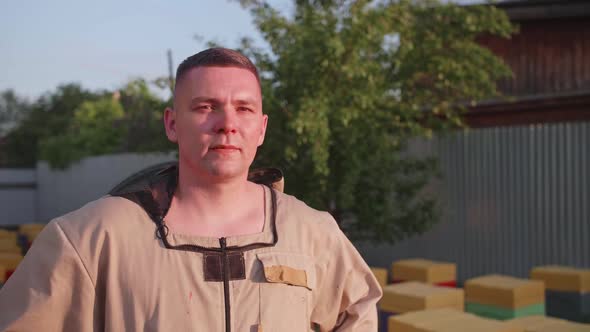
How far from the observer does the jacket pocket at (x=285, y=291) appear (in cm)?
168

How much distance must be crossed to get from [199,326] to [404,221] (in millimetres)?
8048

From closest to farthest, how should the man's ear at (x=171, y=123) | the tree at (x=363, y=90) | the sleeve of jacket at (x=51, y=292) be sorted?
the sleeve of jacket at (x=51, y=292), the man's ear at (x=171, y=123), the tree at (x=363, y=90)

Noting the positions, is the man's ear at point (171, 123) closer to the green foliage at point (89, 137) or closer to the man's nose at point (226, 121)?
the man's nose at point (226, 121)

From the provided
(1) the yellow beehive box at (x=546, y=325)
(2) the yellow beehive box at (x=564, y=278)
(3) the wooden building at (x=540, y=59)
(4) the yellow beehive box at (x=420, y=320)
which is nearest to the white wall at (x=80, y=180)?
(3) the wooden building at (x=540, y=59)

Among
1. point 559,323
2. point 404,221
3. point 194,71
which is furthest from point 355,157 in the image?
point 194,71

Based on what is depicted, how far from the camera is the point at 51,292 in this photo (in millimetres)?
1528

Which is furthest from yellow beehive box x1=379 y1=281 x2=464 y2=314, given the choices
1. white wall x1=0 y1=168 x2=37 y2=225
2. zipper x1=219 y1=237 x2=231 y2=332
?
white wall x1=0 y1=168 x2=37 y2=225

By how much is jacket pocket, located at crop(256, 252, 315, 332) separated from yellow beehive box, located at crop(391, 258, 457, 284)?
7.07 metres

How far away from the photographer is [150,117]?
25.0m

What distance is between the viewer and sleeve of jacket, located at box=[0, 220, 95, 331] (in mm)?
1525

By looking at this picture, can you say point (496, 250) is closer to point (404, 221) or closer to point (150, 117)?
point (404, 221)

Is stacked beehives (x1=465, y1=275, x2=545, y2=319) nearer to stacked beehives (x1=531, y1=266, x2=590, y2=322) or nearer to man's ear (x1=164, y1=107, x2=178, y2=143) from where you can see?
stacked beehives (x1=531, y1=266, x2=590, y2=322)

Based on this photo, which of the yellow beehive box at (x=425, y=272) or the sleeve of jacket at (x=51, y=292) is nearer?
the sleeve of jacket at (x=51, y=292)

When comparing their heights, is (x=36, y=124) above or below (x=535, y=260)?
above
